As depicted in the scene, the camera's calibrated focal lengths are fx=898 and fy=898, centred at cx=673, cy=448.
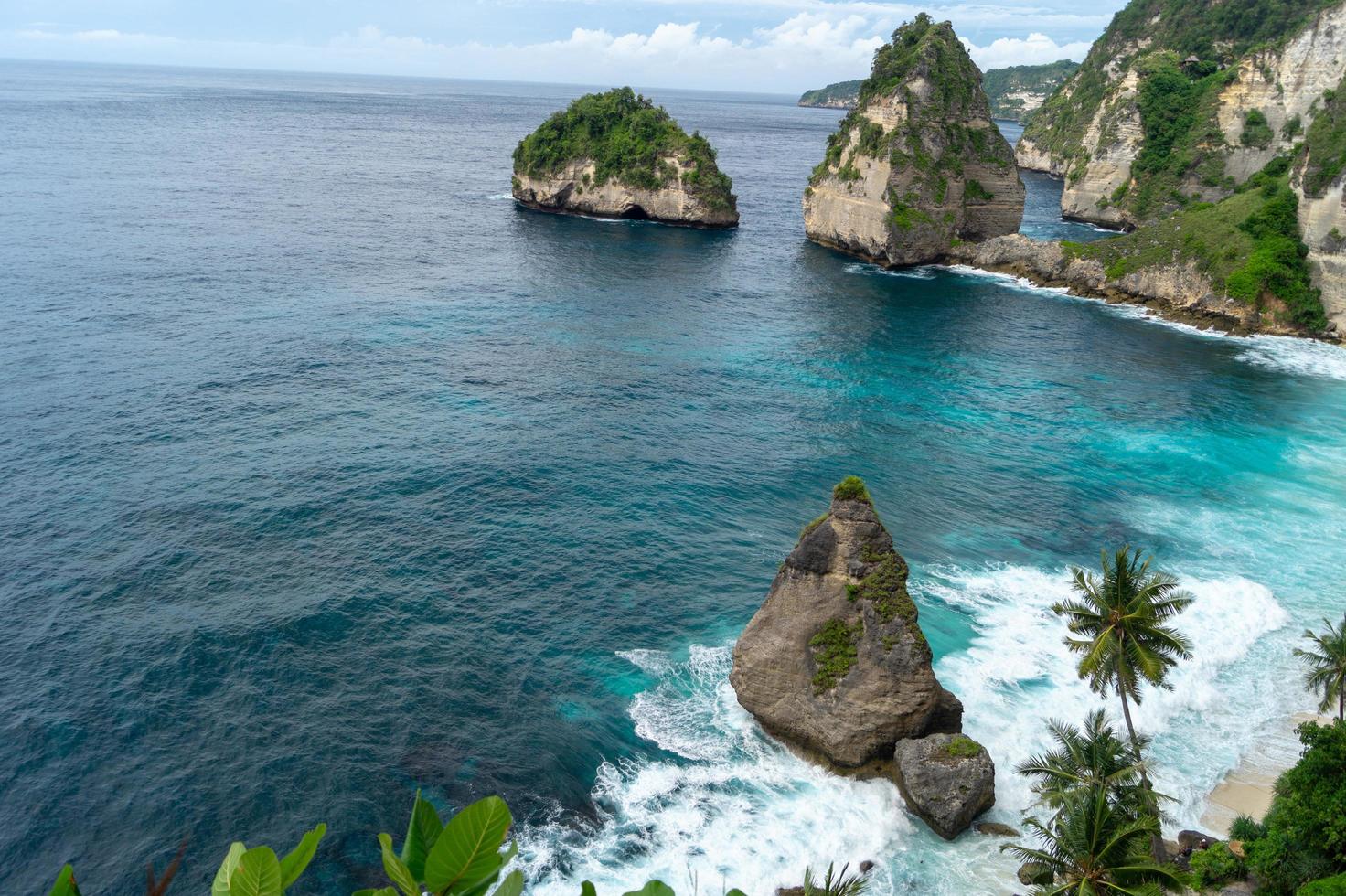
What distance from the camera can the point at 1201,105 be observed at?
143 m

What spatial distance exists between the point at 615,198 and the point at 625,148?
817cm

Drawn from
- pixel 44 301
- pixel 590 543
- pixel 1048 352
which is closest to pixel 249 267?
pixel 44 301

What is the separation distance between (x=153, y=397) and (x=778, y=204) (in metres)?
127

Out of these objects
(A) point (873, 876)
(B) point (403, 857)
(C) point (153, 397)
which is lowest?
(A) point (873, 876)

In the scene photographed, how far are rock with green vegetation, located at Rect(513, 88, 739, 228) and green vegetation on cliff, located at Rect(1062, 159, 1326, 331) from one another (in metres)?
62.4

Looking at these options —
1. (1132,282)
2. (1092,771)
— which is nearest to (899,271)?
(1132,282)

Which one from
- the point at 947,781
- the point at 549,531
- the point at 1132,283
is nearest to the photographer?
the point at 947,781

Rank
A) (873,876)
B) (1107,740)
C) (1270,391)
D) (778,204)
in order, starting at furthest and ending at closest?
(778,204) → (1270,391) → (873,876) → (1107,740)

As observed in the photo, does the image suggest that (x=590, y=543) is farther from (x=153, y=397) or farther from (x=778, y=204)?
(x=778, y=204)

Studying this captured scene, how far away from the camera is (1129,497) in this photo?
60312 mm

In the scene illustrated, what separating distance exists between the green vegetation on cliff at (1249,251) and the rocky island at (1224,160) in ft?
0.44

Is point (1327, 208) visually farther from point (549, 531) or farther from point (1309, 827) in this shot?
point (549, 531)

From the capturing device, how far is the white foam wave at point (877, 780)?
3206 centimetres

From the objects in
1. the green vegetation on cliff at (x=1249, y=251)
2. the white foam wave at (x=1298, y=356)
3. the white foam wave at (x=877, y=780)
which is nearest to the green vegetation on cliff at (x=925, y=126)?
the green vegetation on cliff at (x=1249, y=251)
